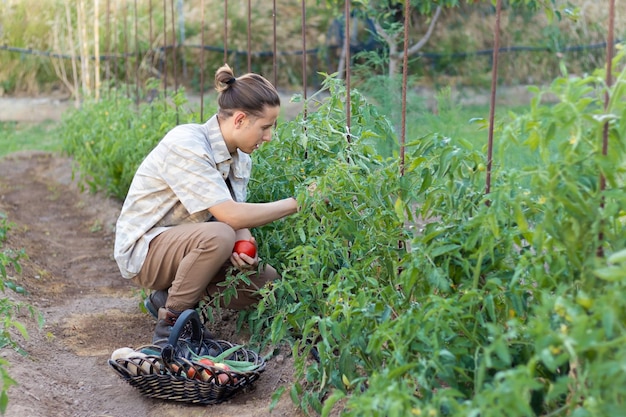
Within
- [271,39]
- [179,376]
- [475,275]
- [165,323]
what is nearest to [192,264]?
[165,323]

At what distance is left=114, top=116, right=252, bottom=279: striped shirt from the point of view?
3.62m

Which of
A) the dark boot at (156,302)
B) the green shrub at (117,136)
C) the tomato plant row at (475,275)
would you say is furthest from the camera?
the green shrub at (117,136)

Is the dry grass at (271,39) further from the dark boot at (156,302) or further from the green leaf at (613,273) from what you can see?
the green leaf at (613,273)

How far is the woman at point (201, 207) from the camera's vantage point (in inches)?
143

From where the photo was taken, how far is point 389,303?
282cm

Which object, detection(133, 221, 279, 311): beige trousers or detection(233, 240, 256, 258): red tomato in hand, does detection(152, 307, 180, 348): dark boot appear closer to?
detection(133, 221, 279, 311): beige trousers

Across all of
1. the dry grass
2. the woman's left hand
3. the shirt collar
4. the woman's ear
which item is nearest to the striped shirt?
the shirt collar

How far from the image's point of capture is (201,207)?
3.62 meters

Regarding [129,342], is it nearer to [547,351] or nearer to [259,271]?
[259,271]

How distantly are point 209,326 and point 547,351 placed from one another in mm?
2531

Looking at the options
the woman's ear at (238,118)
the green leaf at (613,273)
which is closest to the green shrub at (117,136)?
the woman's ear at (238,118)

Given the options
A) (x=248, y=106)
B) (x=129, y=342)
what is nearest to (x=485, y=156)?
(x=248, y=106)

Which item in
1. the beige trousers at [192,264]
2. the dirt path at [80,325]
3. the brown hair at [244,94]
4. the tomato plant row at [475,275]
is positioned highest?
the brown hair at [244,94]

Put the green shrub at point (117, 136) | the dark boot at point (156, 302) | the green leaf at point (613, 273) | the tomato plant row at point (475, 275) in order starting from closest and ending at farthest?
the green leaf at point (613, 273)
the tomato plant row at point (475, 275)
the dark boot at point (156, 302)
the green shrub at point (117, 136)
